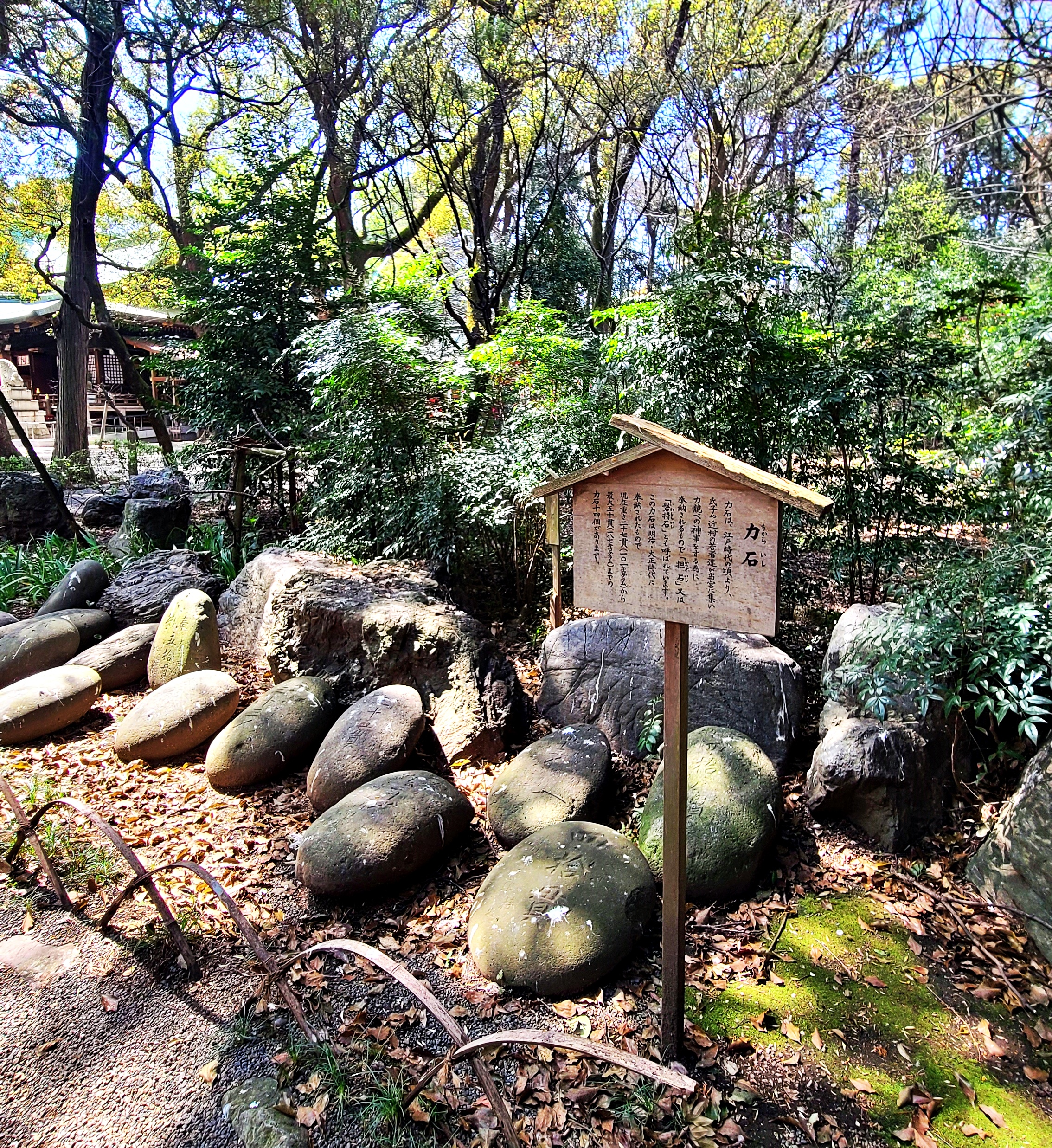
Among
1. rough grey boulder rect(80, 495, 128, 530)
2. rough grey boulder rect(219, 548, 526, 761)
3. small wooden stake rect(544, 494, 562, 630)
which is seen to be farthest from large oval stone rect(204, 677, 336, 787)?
rough grey boulder rect(80, 495, 128, 530)

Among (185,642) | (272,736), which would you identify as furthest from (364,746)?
(185,642)

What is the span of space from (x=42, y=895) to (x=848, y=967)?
3508 mm

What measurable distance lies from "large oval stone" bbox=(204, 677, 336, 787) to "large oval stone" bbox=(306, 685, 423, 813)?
0.22 meters

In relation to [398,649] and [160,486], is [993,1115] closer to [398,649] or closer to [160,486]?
[398,649]

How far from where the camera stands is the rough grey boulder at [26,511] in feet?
25.8

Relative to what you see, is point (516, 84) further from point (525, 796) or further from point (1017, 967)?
point (1017, 967)

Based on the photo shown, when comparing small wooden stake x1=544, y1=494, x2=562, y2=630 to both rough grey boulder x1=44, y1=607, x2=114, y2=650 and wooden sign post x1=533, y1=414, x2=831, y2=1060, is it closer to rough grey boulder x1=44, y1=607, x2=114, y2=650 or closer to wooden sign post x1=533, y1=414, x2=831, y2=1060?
wooden sign post x1=533, y1=414, x2=831, y2=1060

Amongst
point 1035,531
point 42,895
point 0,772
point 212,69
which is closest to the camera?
point 42,895

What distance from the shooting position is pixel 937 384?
4.28m

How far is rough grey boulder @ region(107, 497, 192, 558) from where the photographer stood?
7301mm

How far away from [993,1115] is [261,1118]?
230 cm

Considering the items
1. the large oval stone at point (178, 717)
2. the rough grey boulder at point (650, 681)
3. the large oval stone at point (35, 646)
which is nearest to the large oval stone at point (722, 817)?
the rough grey boulder at point (650, 681)

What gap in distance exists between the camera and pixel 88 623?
564 centimetres

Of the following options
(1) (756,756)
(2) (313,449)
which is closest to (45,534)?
(2) (313,449)
